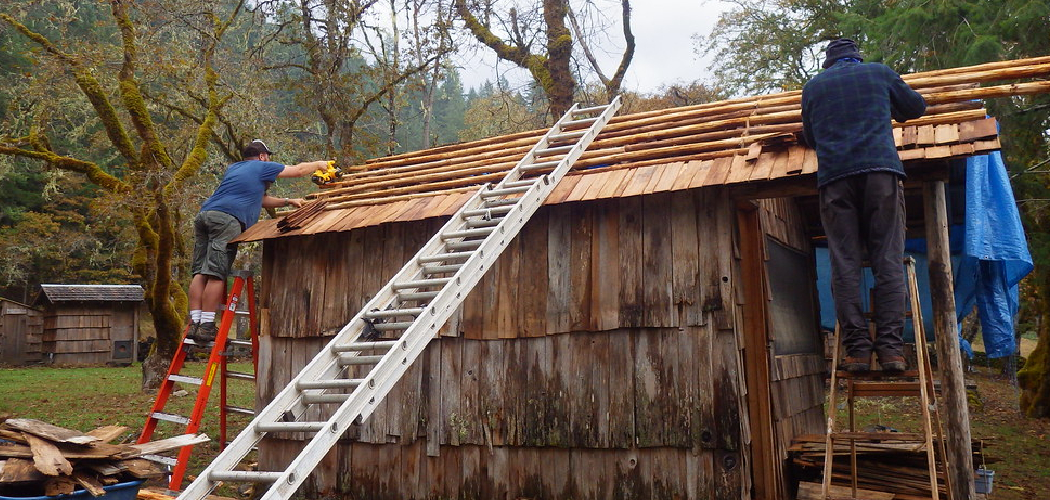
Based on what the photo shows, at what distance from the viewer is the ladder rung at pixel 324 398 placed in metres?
4.11

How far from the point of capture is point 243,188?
8008 mm

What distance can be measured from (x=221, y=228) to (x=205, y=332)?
3.59 ft

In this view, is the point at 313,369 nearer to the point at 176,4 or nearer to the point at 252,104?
the point at 252,104

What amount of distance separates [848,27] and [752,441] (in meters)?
12.2

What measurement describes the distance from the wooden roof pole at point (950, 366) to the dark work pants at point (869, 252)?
60 cm

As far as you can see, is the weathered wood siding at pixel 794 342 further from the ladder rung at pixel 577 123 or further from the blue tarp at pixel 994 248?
the ladder rung at pixel 577 123

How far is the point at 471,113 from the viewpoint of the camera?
3572 centimetres

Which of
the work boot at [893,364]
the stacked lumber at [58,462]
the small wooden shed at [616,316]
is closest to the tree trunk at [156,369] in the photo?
the small wooden shed at [616,316]

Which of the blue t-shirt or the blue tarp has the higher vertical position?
the blue t-shirt

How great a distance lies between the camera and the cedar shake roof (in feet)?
19.2

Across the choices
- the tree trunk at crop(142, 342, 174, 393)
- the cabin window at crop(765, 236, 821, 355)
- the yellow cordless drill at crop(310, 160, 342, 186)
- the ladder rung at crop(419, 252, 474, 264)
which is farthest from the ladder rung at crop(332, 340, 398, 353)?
the tree trunk at crop(142, 342, 174, 393)

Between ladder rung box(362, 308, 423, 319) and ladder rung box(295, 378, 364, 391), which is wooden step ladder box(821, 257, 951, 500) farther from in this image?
ladder rung box(295, 378, 364, 391)

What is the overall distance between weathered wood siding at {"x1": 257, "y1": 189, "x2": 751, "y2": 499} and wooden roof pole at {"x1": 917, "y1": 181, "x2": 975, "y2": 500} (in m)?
1.52

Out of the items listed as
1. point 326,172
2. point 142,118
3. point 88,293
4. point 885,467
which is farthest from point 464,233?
point 88,293
